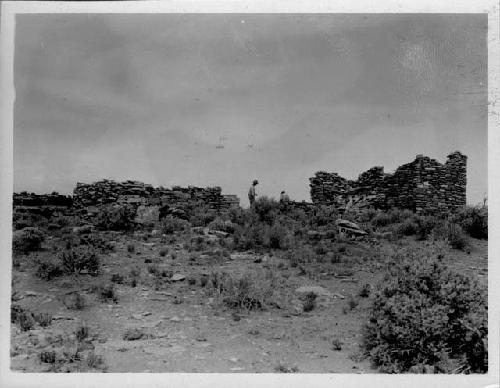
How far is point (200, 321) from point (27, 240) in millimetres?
2706

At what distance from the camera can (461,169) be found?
850 centimetres

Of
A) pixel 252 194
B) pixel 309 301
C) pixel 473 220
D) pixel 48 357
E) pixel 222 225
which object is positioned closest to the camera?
pixel 48 357

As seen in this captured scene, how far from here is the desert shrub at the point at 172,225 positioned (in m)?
9.63

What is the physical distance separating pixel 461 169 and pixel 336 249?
2529 mm

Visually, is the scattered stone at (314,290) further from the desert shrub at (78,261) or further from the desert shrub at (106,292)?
the desert shrub at (78,261)

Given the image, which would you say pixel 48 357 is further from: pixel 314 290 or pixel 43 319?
pixel 314 290

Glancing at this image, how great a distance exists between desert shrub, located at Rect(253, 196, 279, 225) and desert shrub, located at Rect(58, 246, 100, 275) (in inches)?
124

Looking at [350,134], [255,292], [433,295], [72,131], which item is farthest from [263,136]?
[433,295]

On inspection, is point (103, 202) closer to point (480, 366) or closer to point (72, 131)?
point (72, 131)

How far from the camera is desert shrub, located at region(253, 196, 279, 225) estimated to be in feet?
30.1

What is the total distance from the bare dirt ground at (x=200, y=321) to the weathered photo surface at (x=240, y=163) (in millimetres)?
26

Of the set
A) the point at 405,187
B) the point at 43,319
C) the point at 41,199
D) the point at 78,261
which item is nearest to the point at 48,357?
the point at 43,319

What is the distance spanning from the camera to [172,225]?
383 inches

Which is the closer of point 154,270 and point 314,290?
point 314,290
